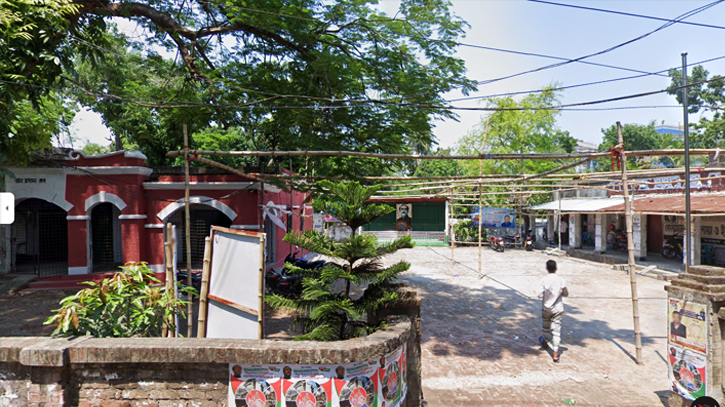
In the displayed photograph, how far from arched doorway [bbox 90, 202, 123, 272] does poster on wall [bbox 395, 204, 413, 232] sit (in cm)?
2092

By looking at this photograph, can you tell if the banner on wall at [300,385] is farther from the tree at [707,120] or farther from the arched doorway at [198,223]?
the tree at [707,120]

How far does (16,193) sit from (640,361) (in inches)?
642

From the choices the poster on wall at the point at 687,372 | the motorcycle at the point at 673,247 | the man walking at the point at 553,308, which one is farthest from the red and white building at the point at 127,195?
the motorcycle at the point at 673,247

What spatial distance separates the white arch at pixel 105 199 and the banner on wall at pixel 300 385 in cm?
1032

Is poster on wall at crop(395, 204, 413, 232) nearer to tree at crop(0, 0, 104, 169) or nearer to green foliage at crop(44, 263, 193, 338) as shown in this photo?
tree at crop(0, 0, 104, 169)

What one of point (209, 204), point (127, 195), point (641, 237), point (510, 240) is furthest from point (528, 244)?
point (127, 195)

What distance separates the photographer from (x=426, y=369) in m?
5.94

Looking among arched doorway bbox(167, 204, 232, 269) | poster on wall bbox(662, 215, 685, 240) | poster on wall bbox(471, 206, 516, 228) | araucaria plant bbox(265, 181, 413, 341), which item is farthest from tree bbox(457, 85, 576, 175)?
araucaria plant bbox(265, 181, 413, 341)

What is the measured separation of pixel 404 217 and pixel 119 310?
2866 cm

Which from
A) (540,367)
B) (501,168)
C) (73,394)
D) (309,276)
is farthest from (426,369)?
(501,168)

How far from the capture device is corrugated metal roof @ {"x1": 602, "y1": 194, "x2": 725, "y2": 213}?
39.0ft

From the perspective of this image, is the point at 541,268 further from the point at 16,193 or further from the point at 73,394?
the point at 16,193

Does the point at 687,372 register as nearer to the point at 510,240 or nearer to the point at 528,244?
the point at 528,244

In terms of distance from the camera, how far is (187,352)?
3.18 meters
